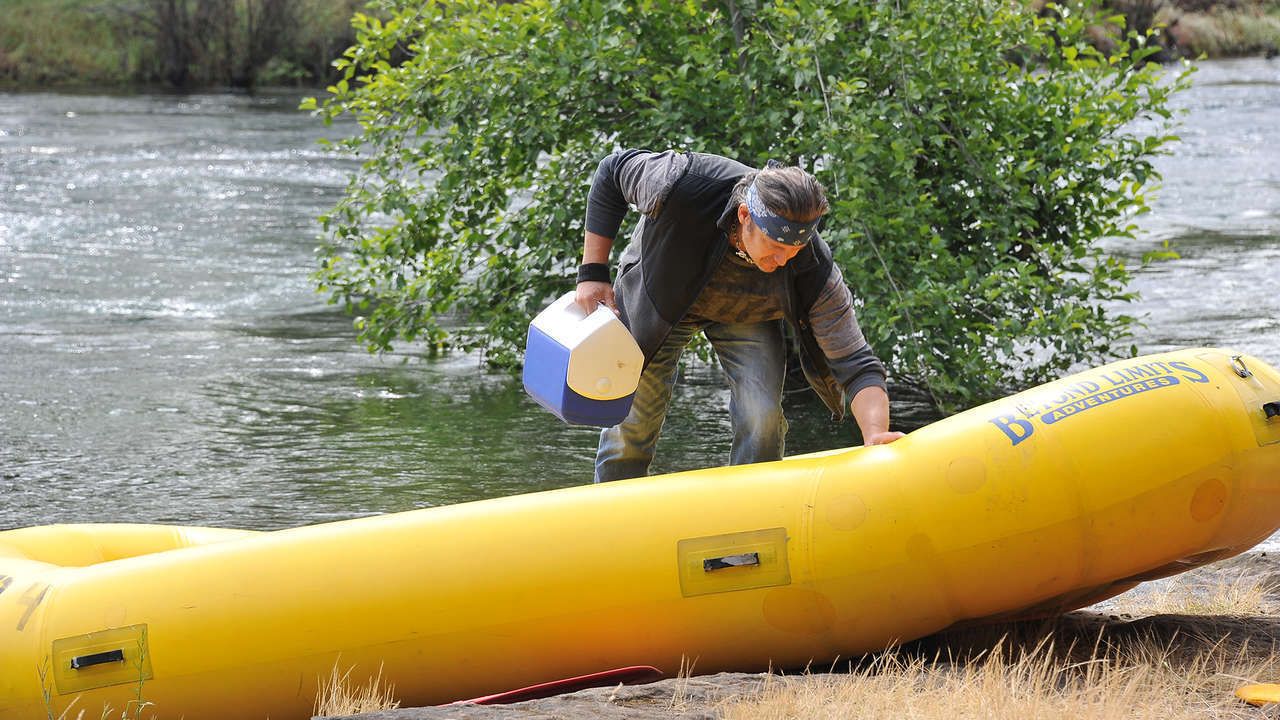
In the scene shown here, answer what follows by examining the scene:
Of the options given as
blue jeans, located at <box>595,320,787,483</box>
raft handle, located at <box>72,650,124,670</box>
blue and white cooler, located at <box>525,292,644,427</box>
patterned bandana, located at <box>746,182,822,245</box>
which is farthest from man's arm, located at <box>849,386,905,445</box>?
raft handle, located at <box>72,650,124,670</box>

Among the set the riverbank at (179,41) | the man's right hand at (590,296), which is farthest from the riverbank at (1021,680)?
the riverbank at (179,41)

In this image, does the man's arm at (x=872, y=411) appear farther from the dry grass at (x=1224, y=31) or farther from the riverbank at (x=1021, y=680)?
the dry grass at (x=1224, y=31)

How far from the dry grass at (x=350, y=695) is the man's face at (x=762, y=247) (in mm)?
1584

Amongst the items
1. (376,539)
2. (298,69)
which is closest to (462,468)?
(376,539)

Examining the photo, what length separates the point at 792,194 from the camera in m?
3.85

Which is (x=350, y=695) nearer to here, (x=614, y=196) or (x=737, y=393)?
(x=737, y=393)

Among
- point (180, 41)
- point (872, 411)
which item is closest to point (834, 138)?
point (872, 411)

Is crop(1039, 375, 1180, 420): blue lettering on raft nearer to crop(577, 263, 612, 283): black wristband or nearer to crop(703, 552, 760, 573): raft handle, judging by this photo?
crop(703, 552, 760, 573): raft handle

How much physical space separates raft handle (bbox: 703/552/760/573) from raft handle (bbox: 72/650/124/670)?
167 centimetres

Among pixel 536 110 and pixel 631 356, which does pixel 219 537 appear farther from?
pixel 536 110

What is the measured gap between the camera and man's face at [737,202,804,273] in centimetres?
401

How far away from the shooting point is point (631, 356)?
4.44m

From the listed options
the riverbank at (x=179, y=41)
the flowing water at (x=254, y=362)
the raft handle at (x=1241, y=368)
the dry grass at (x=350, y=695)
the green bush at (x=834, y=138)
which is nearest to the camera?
the dry grass at (x=350, y=695)

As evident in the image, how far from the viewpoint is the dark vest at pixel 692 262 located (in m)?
4.24
